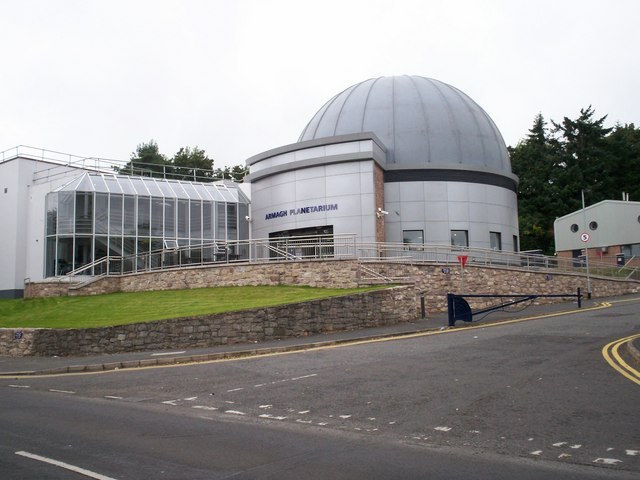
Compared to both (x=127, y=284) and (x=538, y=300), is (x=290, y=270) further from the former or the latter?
(x=538, y=300)

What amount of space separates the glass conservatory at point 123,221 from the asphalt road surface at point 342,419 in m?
20.3

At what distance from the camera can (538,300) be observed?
1166 inches

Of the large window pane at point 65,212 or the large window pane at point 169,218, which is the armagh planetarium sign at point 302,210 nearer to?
the large window pane at point 169,218

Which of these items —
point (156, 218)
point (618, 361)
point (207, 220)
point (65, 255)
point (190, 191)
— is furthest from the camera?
point (190, 191)

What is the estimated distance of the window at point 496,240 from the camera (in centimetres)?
3731

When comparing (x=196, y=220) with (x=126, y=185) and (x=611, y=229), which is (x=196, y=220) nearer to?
(x=126, y=185)

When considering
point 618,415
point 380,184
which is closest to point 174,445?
point 618,415

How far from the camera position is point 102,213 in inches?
1375

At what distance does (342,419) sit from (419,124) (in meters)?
32.2

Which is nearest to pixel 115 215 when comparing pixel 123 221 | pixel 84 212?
pixel 123 221

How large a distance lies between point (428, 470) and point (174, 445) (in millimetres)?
3035

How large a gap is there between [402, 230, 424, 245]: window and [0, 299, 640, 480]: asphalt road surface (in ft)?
69.0

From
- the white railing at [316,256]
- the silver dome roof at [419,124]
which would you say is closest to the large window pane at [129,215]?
the white railing at [316,256]

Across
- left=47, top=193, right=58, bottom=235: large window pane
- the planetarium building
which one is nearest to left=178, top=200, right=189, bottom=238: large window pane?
the planetarium building
